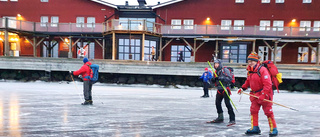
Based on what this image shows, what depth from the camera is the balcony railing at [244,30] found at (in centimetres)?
2164

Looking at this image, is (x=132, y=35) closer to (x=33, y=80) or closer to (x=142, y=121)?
(x=33, y=80)

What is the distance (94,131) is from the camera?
471cm

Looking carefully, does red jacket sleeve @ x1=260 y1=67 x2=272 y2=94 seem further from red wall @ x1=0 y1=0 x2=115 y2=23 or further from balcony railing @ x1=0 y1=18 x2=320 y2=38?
red wall @ x1=0 y1=0 x2=115 y2=23

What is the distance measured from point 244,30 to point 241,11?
12.8 ft

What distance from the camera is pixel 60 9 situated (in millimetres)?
25688

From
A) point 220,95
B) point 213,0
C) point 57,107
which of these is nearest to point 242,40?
point 213,0

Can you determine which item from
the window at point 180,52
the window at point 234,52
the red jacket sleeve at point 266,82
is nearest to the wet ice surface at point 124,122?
the red jacket sleeve at point 266,82

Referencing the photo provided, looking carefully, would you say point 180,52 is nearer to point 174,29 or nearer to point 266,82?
point 174,29

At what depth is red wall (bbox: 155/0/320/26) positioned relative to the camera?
24.0 meters

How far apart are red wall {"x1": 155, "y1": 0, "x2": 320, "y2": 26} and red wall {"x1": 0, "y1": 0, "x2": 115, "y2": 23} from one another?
8.31m

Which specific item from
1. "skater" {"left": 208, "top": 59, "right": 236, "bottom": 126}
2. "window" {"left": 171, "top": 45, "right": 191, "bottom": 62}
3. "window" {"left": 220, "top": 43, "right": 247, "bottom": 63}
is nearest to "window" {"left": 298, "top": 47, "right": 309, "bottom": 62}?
"window" {"left": 220, "top": 43, "right": 247, "bottom": 63}

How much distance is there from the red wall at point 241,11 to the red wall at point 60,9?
27.3 feet

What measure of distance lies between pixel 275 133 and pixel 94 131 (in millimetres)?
4321

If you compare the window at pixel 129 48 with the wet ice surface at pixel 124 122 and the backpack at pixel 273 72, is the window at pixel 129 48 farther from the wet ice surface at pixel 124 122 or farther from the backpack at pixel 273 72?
the backpack at pixel 273 72
